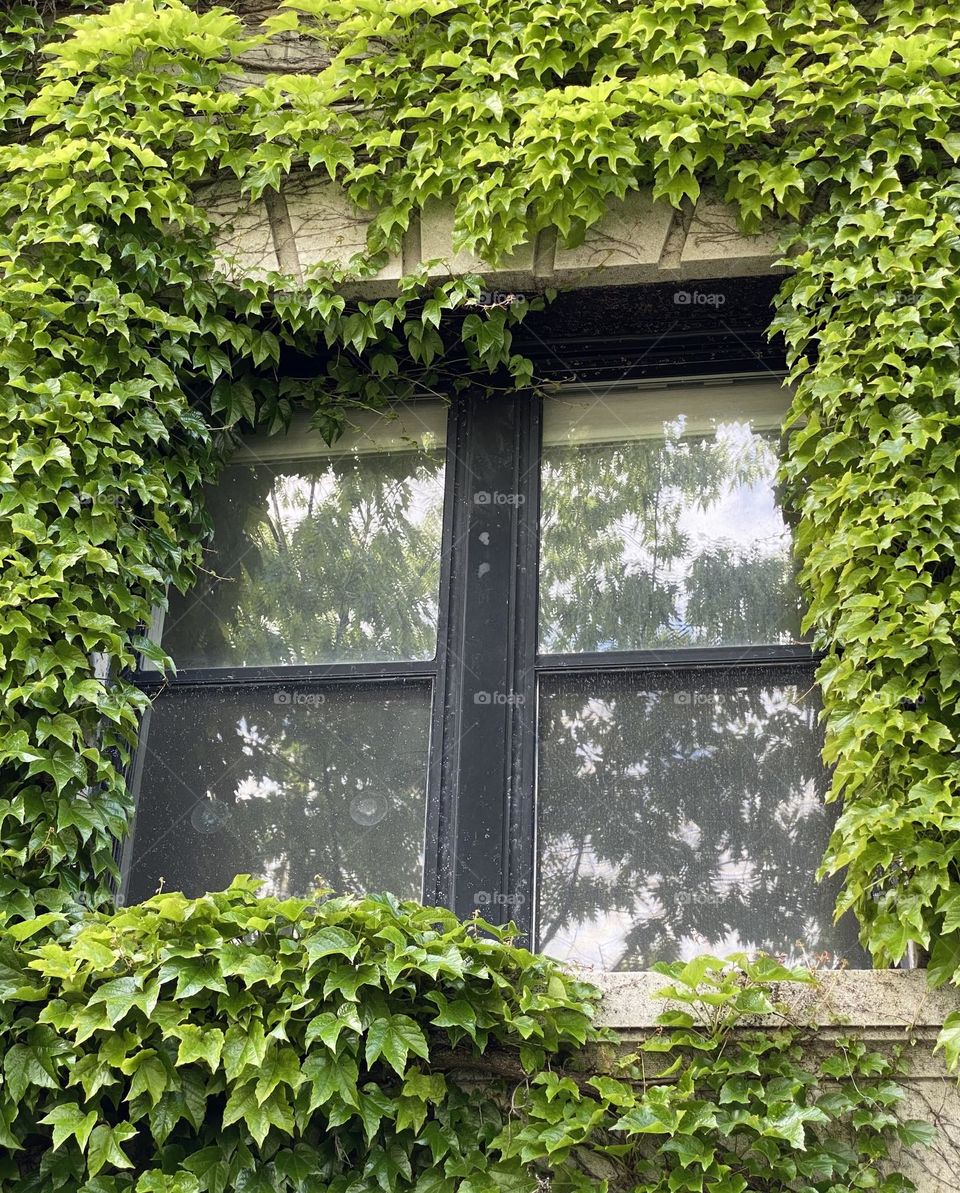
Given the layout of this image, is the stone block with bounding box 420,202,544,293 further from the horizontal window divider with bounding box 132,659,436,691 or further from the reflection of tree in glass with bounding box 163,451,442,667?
the horizontal window divider with bounding box 132,659,436,691

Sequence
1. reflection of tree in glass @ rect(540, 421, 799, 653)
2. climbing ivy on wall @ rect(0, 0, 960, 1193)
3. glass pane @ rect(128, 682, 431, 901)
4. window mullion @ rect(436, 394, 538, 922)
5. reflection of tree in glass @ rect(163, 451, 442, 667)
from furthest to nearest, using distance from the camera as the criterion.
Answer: reflection of tree in glass @ rect(163, 451, 442, 667)
reflection of tree in glass @ rect(540, 421, 799, 653)
glass pane @ rect(128, 682, 431, 901)
window mullion @ rect(436, 394, 538, 922)
climbing ivy on wall @ rect(0, 0, 960, 1193)

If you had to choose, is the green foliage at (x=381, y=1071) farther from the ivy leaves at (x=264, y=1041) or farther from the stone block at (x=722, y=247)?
the stone block at (x=722, y=247)

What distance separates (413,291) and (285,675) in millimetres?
1261

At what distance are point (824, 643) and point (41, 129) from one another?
310 cm

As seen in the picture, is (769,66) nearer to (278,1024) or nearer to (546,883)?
(546,883)

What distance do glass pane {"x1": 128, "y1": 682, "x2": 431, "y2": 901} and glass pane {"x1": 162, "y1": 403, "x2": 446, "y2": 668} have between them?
0.17 metres

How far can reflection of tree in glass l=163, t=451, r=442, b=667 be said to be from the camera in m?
4.63

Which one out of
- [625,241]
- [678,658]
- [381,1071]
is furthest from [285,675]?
[625,241]

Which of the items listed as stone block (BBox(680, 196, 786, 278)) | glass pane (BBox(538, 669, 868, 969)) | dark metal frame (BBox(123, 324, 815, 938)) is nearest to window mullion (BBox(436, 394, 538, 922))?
dark metal frame (BBox(123, 324, 815, 938))

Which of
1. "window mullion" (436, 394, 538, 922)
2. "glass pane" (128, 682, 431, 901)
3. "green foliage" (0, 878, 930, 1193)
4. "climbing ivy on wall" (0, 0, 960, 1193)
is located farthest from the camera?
"glass pane" (128, 682, 431, 901)

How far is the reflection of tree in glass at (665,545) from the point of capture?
4.47 metres

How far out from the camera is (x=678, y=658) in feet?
14.4

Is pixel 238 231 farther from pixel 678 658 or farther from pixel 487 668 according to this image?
pixel 678 658

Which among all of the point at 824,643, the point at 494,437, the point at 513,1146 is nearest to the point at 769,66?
the point at 494,437
